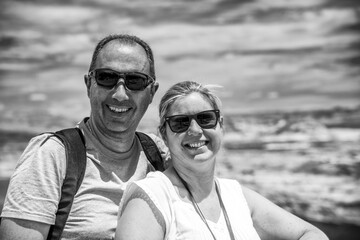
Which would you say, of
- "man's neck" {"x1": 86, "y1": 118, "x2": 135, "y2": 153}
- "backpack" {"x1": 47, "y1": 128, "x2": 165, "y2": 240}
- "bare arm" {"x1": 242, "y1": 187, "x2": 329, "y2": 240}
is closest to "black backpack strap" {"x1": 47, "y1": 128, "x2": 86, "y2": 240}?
"backpack" {"x1": 47, "y1": 128, "x2": 165, "y2": 240}

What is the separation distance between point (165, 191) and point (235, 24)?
70.4 ft

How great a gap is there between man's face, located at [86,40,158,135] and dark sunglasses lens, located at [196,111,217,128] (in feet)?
1.40

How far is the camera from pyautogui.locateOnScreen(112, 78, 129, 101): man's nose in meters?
2.31

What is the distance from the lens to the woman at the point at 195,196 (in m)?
1.87

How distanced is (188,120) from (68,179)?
61 cm

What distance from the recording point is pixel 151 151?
2492 mm

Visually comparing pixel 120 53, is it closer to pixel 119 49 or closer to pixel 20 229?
pixel 119 49

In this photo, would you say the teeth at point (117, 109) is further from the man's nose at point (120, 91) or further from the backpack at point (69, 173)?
the backpack at point (69, 173)

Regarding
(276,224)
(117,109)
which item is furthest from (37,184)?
(276,224)

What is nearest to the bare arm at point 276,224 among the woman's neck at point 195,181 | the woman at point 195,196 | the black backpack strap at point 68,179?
the woman at point 195,196

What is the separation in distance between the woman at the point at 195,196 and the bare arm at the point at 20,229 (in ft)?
1.19

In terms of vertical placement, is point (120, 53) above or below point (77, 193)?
above

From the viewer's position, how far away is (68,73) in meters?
21.5

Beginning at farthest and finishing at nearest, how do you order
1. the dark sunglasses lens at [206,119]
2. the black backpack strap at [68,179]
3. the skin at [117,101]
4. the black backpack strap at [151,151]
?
the black backpack strap at [151,151], the skin at [117,101], the dark sunglasses lens at [206,119], the black backpack strap at [68,179]
